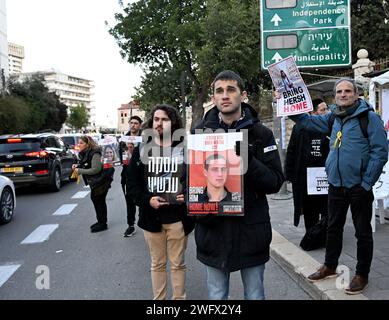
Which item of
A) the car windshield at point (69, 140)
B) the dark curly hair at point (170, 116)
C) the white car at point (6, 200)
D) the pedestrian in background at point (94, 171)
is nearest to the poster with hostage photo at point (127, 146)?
the pedestrian in background at point (94, 171)

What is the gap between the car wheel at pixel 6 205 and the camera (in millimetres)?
8352

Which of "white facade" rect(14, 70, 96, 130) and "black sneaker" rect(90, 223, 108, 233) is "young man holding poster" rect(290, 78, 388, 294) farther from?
"white facade" rect(14, 70, 96, 130)

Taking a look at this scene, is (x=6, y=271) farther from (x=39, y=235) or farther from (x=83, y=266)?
(x=39, y=235)

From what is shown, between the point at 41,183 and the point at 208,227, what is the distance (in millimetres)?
10778

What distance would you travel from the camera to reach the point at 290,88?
3793 millimetres

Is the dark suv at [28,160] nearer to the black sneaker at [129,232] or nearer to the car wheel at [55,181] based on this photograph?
the car wheel at [55,181]

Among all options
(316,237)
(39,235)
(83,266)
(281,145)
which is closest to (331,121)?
(316,237)

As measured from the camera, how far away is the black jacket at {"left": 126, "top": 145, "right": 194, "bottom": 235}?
365cm

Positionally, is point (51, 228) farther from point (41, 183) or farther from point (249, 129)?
point (249, 129)

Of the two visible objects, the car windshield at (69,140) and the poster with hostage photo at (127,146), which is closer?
the poster with hostage photo at (127,146)

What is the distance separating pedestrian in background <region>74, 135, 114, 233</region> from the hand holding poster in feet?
13.9

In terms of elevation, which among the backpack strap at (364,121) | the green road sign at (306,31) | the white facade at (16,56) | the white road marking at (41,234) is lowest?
the white road marking at (41,234)

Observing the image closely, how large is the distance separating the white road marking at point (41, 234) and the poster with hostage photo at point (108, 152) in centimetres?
154

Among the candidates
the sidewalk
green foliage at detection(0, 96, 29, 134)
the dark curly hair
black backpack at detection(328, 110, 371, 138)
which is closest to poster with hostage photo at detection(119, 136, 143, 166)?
the dark curly hair
